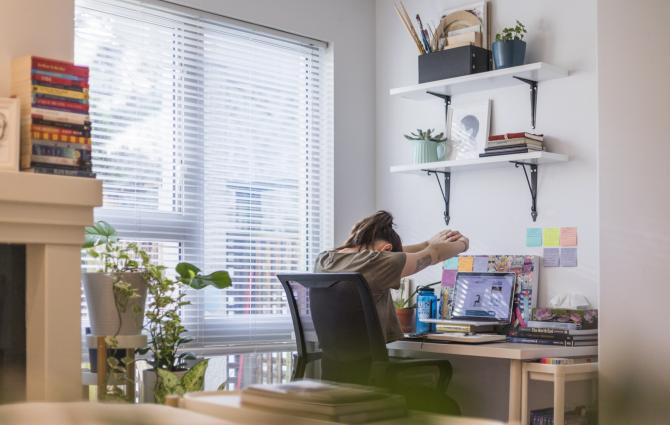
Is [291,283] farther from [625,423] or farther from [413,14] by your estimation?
[625,423]

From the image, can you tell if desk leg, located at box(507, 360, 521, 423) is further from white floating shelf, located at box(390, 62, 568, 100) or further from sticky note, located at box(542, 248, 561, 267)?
white floating shelf, located at box(390, 62, 568, 100)

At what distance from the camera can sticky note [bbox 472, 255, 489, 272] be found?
12.7 ft

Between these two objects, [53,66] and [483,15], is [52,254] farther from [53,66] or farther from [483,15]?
[483,15]

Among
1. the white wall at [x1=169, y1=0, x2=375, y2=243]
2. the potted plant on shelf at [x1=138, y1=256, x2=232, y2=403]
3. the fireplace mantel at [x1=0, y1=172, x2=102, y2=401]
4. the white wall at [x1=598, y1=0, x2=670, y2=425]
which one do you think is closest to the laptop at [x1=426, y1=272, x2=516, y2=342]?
the white wall at [x1=598, y1=0, x2=670, y2=425]

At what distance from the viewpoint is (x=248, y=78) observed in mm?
4074

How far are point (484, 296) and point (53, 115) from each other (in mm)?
2224

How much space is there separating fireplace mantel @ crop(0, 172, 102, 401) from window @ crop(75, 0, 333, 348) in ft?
4.27

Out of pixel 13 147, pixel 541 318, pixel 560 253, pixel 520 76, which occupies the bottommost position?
pixel 541 318

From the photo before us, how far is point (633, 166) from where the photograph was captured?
2877mm

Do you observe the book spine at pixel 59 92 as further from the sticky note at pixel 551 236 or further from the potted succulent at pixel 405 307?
the sticky note at pixel 551 236

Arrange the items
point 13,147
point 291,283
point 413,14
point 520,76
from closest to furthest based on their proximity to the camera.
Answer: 1. point 13,147
2. point 291,283
3. point 520,76
4. point 413,14

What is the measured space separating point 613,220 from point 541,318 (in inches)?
27.1

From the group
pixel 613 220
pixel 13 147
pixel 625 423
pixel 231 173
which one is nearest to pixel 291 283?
pixel 231 173

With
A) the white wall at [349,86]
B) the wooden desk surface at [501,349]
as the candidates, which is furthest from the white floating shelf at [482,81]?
the wooden desk surface at [501,349]
